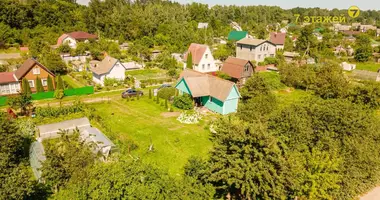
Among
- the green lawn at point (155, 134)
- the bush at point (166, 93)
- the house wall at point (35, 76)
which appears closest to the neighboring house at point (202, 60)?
the bush at point (166, 93)

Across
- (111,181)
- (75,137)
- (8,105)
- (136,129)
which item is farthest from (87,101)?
(111,181)

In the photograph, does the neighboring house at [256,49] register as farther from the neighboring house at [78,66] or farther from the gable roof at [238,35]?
the neighboring house at [78,66]

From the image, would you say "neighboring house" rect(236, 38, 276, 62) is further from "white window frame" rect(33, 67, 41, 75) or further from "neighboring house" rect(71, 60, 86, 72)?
"white window frame" rect(33, 67, 41, 75)

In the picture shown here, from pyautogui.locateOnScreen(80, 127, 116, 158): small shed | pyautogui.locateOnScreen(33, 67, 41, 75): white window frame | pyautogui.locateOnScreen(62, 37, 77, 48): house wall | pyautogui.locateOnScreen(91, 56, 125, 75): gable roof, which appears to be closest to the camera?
pyautogui.locateOnScreen(80, 127, 116, 158): small shed

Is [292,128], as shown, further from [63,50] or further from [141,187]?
[63,50]

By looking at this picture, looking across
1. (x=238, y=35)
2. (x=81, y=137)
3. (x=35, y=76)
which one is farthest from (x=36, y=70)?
(x=238, y=35)

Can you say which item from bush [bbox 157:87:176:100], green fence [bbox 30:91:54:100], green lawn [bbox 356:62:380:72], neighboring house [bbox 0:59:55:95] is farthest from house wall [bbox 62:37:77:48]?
green lawn [bbox 356:62:380:72]
